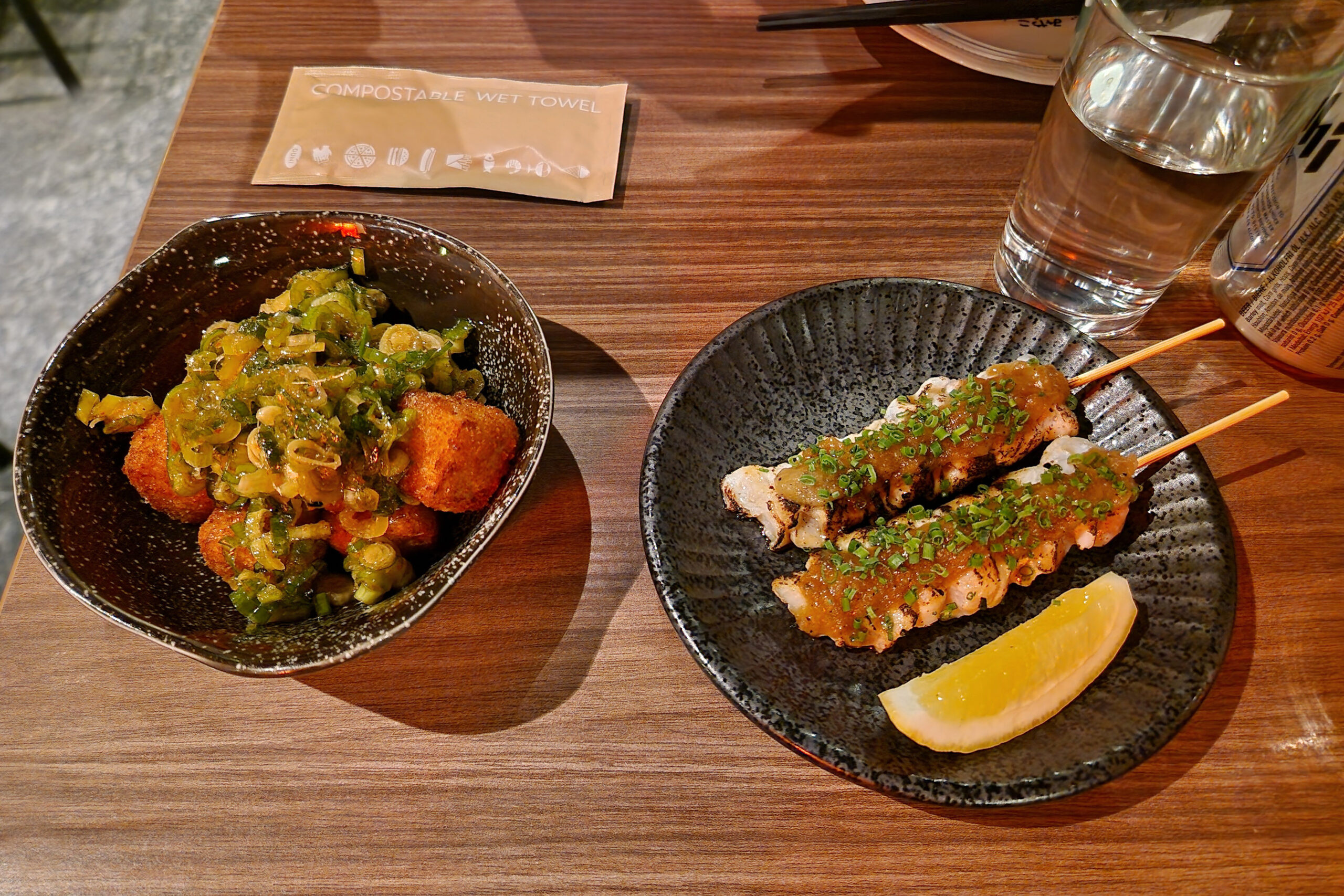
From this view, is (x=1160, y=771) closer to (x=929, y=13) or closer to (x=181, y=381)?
(x=929, y=13)

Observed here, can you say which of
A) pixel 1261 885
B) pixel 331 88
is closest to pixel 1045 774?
pixel 1261 885

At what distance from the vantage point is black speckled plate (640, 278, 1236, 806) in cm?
106

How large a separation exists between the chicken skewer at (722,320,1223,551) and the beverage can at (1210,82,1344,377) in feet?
0.68

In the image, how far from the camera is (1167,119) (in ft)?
4.46

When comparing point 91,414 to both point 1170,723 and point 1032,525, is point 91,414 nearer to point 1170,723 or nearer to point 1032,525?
point 1032,525

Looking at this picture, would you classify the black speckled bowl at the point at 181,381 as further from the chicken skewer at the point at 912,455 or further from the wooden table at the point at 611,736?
the chicken skewer at the point at 912,455

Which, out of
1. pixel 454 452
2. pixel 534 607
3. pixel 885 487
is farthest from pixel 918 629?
pixel 454 452

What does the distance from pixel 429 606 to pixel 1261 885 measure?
3.69 feet

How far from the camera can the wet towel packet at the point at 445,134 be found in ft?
5.98

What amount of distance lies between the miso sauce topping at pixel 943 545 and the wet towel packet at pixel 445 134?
3.38ft

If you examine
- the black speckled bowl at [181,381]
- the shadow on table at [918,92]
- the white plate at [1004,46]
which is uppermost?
the white plate at [1004,46]

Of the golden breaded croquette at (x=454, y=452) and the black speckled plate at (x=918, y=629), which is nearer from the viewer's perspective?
the black speckled plate at (x=918, y=629)

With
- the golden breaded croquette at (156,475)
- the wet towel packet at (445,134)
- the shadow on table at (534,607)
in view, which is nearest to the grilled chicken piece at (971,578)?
the shadow on table at (534,607)

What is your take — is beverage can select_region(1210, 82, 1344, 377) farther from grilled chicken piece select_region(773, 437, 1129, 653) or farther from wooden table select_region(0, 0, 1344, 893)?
grilled chicken piece select_region(773, 437, 1129, 653)
